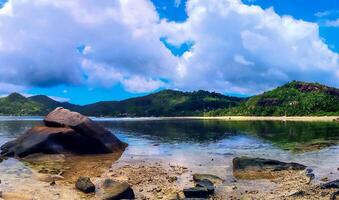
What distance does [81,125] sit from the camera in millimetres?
41000

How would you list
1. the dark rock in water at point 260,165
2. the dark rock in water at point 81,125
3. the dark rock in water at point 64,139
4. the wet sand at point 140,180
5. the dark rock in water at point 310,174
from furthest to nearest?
the dark rock in water at point 81,125, the dark rock in water at point 64,139, the dark rock in water at point 260,165, the dark rock in water at point 310,174, the wet sand at point 140,180

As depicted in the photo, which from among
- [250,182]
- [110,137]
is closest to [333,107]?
[110,137]

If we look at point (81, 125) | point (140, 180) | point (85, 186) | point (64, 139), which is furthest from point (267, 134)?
point (85, 186)

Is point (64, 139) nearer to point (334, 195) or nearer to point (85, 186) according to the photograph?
point (85, 186)

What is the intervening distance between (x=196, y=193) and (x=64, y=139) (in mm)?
20779

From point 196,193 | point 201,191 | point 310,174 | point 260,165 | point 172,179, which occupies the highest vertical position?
point 260,165

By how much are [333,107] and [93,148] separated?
14213cm

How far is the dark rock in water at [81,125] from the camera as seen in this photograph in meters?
40.8

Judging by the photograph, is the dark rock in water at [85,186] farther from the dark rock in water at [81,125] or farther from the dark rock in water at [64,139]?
the dark rock in water at [81,125]

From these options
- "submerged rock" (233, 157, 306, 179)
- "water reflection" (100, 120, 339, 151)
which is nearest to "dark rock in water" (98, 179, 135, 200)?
"submerged rock" (233, 157, 306, 179)

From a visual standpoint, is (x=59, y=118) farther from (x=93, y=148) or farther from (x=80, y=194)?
(x=80, y=194)

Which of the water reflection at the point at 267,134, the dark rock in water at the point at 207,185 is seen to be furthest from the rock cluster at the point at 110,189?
the water reflection at the point at 267,134

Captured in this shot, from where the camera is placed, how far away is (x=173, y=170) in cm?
3014

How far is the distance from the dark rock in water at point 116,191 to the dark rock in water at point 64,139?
16.7m
